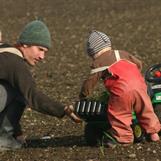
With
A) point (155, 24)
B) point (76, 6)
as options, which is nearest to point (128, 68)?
point (155, 24)

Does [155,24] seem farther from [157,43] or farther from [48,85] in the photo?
[48,85]

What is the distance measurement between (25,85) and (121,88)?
94 centimetres

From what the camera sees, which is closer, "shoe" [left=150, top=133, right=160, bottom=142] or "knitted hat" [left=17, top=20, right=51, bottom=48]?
"knitted hat" [left=17, top=20, right=51, bottom=48]

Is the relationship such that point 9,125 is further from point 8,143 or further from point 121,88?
point 121,88

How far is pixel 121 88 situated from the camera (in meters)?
6.98

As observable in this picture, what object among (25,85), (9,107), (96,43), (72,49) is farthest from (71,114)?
(72,49)

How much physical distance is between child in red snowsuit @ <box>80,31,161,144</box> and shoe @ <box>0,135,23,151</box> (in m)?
0.86

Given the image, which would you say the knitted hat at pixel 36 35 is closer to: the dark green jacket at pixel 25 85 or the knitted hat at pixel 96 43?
the dark green jacket at pixel 25 85

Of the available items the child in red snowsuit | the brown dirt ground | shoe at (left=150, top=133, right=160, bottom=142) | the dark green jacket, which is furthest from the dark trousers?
shoe at (left=150, top=133, right=160, bottom=142)

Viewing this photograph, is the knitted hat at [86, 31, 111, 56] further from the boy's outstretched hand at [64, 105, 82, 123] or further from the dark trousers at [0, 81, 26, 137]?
the dark trousers at [0, 81, 26, 137]

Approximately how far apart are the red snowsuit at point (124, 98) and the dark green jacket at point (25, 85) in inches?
22.2

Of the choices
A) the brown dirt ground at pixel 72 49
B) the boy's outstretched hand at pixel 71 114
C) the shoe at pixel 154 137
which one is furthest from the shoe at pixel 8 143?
the shoe at pixel 154 137

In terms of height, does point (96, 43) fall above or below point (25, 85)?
above

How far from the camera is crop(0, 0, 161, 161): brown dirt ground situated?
6926mm
